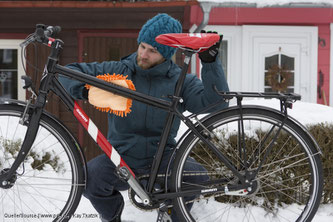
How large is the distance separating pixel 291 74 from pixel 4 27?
487 cm

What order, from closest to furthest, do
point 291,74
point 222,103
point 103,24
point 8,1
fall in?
point 222,103
point 8,1
point 103,24
point 291,74

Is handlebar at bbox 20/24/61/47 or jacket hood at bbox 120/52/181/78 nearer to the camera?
handlebar at bbox 20/24/61/47

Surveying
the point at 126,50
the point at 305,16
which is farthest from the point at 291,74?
the point at 126,50

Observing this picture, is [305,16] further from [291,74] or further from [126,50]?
[126,50]

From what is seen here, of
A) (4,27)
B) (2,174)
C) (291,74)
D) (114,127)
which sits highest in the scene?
(4,27)

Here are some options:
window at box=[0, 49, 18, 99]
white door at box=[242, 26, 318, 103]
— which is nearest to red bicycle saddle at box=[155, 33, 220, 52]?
white door at box=[242, 26, 318, 103]

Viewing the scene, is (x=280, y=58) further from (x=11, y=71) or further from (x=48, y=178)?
(x=48, y=178)

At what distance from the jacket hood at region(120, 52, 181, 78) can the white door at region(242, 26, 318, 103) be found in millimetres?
4173

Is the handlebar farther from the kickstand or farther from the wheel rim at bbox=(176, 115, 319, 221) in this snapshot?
the kickstand

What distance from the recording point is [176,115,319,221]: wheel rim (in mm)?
2201

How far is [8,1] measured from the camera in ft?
18.3

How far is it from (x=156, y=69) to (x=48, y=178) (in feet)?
3.14

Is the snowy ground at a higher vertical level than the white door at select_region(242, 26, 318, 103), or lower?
lower

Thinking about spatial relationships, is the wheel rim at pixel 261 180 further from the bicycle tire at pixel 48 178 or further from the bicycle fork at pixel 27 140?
the bicycle fork at pixel 27 140
